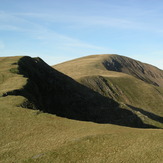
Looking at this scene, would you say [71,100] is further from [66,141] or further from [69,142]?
[69,142]

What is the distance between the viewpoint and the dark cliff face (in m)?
88.1

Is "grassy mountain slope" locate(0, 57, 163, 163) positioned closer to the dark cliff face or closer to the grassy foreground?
the grassy foreground

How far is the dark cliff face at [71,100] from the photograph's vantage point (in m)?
88.1

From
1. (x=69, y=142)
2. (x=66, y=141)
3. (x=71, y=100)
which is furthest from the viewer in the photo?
(x=71, y=100)

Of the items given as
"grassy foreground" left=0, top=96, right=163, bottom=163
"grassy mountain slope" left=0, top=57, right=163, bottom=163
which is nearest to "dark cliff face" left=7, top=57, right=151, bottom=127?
"grassy mountain slope" left=0, top=57, right=163, bottom=163

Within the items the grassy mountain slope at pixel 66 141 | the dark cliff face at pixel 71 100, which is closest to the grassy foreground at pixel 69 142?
the grassy mountain slope at pixel 66 141

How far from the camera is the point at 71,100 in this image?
94.9 metres

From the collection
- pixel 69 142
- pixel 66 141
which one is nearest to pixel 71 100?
pixel 66 141

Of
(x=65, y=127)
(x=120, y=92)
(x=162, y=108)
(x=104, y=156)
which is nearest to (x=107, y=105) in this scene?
(x=120, y=92)

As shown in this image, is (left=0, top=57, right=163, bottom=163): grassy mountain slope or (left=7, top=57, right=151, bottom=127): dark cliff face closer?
(left=0, top=57, right=163, bottom=163): grassy mountain slope

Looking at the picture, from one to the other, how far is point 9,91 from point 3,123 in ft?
67.0

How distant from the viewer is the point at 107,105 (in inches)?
4072

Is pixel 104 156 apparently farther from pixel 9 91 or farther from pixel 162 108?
pixel 162 108

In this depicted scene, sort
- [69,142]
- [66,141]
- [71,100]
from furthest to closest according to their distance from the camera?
[71,100], [66,141], [69,142]
